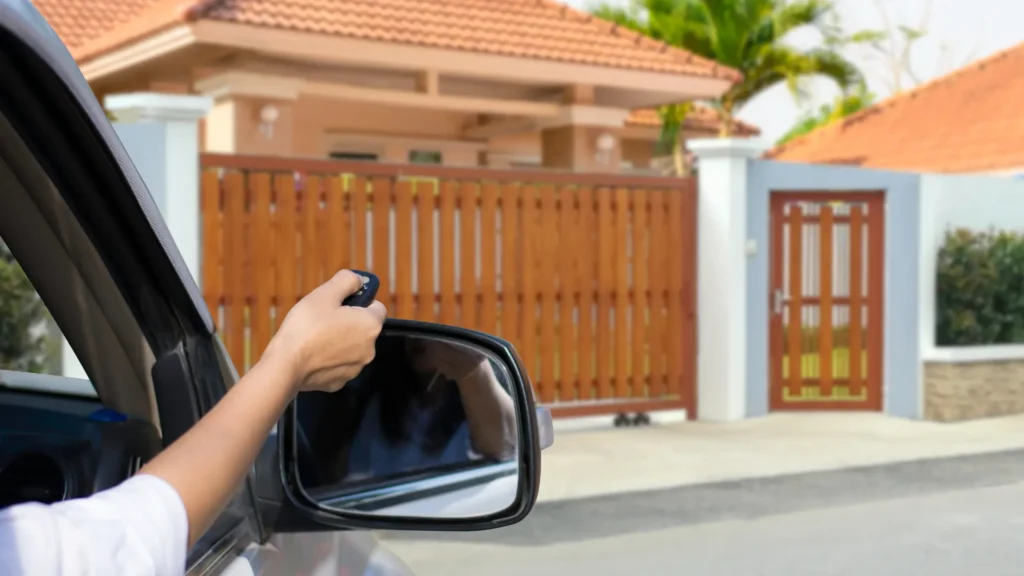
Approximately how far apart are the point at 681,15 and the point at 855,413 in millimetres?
11523

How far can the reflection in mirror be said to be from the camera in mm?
1397

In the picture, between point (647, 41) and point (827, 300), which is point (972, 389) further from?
point (647, 41)

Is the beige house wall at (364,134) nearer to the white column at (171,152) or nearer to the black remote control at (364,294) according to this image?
the white column at (171,152)

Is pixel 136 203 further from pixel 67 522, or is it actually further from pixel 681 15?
pixel 681 15

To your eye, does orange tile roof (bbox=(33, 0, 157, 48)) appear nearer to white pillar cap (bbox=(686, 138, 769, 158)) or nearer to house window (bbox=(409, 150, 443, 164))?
house window (bbox=(409, 150, 443, 164))

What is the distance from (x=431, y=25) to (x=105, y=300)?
35.3 feet

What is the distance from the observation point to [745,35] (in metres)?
18.4

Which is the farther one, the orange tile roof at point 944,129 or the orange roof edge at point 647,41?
the orange tile roof at point 944,129

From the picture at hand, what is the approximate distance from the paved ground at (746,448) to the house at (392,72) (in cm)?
476

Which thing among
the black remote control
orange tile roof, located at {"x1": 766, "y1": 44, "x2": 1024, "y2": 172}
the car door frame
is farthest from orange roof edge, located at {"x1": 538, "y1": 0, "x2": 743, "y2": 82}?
the black remote control

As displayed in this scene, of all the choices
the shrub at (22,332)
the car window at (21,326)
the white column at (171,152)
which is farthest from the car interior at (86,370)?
the white column at (171,152)

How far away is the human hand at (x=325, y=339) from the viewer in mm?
895

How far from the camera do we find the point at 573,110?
40.8 ft

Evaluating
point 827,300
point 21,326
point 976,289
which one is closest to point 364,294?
point 21,326
